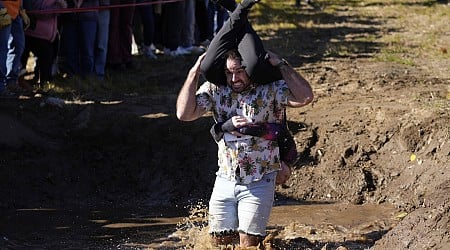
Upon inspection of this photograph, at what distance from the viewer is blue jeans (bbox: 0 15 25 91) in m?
10.0

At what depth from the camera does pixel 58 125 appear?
971cm

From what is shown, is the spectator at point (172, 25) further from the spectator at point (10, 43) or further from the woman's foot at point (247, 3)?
the woman's foot at point (247, 3)

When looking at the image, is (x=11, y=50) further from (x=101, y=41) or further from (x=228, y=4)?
(x=228, y=4)

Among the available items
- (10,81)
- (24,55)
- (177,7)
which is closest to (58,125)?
(10,81)

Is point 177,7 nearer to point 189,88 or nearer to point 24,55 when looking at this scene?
point 24,55

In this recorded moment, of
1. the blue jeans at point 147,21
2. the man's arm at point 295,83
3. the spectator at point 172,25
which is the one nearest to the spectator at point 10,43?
the blue jeans at point 147,21

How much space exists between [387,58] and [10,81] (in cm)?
522

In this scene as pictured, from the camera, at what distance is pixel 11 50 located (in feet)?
34.2

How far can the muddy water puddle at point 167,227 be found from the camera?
712cm

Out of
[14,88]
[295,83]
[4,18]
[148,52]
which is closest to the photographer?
[295,83]

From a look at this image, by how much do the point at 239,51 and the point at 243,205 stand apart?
1.03 meters

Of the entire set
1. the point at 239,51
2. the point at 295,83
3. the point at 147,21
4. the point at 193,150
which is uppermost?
the point at 239,51

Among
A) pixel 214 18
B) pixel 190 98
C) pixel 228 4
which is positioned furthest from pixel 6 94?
pixel 214 18

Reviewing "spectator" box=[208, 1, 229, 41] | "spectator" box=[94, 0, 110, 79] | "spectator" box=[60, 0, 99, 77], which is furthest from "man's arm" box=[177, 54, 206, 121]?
"spectator" box=[208, 1, 229, 41]
